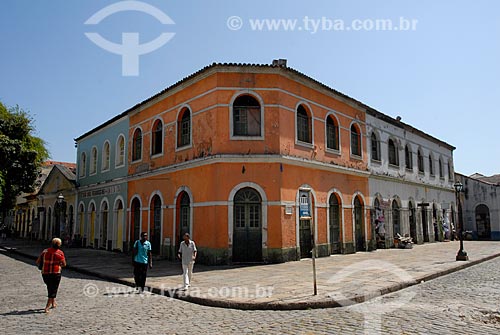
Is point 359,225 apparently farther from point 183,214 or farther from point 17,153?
point 17,153

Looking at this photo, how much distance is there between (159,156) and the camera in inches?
738

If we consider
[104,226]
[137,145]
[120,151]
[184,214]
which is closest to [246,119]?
[184,214]

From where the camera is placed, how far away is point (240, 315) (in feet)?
25.2

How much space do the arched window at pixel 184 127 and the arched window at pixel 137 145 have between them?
13.2 feet

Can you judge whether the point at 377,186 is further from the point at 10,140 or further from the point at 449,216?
the point at 10,140

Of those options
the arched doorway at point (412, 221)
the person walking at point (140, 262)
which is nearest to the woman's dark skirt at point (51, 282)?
the person walking at point (140, 262)

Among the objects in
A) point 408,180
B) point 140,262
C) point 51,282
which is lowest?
point 51,282

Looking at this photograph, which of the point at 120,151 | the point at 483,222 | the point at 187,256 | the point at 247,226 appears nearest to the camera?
the point at 187,256

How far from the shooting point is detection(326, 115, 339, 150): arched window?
60.6ft

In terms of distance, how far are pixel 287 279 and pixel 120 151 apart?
49.5ft

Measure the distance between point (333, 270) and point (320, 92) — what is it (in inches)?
335

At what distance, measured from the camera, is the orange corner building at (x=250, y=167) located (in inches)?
583

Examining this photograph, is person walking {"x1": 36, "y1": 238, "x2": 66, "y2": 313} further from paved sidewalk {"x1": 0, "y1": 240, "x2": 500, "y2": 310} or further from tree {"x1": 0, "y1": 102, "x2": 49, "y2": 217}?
tree {"x1": 0, "y1": 102, "x2": 49, "y2": 217}

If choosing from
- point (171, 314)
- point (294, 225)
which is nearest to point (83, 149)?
point (294, 225)
